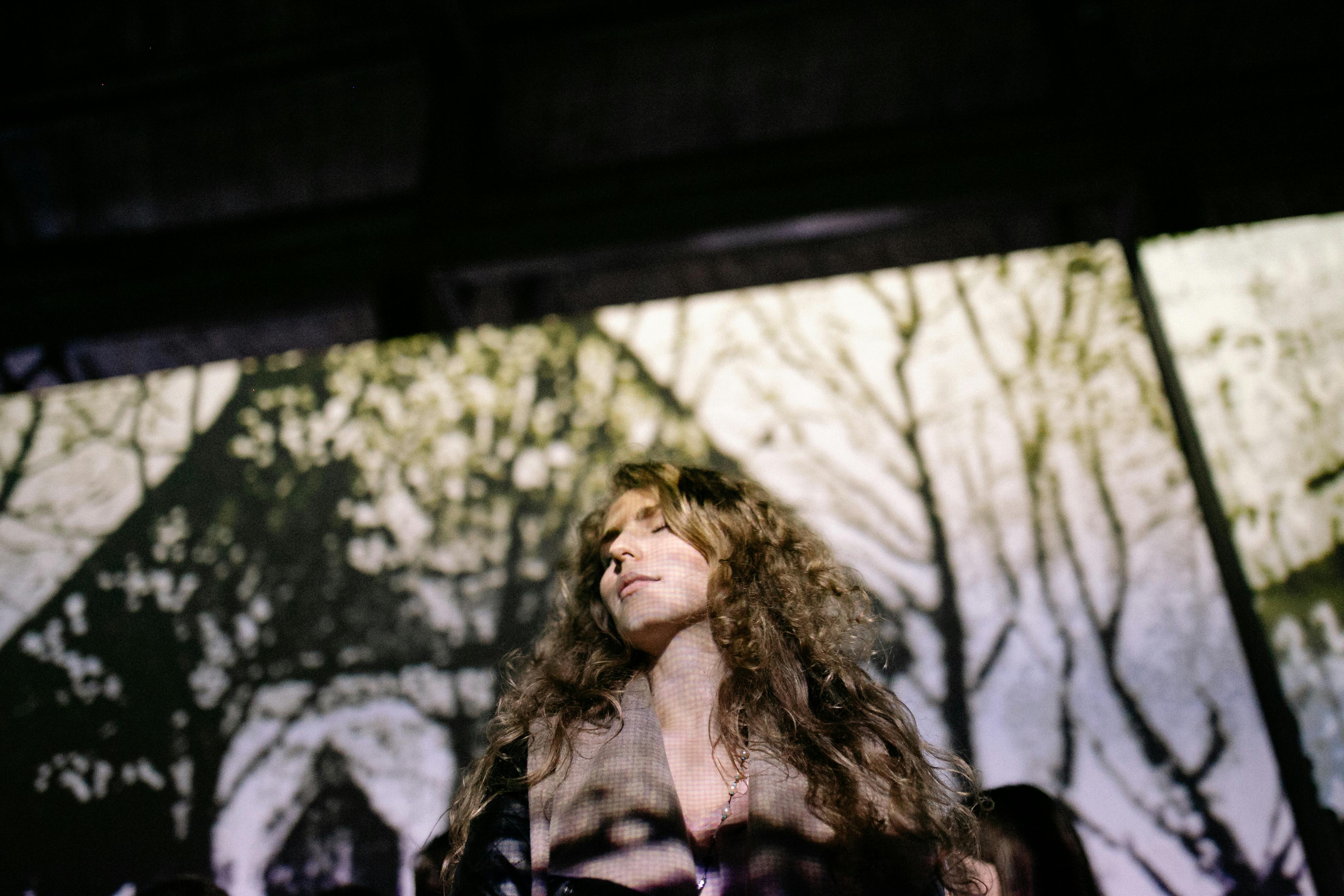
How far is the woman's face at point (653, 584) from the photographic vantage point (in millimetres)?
1651

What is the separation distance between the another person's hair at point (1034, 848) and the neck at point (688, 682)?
23.5 inches

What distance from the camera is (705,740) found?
62.3 inches

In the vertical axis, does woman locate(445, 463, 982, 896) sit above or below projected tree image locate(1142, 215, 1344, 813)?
below

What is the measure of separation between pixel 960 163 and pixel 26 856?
11.6ft

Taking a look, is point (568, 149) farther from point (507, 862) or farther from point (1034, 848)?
point (1034, 848)

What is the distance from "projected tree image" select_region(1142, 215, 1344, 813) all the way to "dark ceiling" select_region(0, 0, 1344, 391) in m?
0.26

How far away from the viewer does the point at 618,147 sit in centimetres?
343

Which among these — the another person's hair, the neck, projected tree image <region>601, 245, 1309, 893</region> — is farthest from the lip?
projected tree image <region>601, 245, 1309, 893</region>

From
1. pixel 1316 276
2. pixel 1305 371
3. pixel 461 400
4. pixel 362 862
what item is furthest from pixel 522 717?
pixel 1316 276

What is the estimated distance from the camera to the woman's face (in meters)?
1.65

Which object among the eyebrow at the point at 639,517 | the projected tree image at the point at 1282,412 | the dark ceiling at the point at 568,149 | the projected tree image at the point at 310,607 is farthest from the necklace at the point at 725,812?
the dark ceiling at the point at 568,149

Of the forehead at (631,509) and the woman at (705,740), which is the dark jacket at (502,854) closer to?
the woman at (705,740)

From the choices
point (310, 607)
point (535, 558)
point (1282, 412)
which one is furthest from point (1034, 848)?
point (310, 607)

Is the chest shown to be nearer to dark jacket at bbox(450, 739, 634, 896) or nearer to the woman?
the woman
